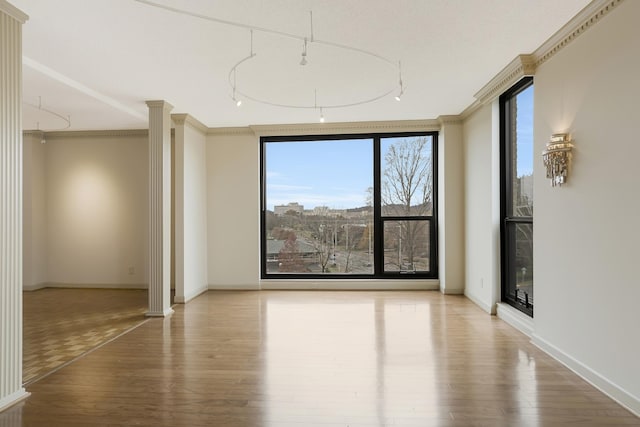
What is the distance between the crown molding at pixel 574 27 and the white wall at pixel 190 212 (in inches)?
183

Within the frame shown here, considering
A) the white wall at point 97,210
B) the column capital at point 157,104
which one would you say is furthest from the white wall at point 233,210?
the column capital at point 157,104

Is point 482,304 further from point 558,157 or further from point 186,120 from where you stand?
point 186,120

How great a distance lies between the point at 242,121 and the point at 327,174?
5.73 feet

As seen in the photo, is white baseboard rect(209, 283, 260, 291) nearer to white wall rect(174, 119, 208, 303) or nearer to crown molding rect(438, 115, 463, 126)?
white wall rect(174, 119, 208, 303)

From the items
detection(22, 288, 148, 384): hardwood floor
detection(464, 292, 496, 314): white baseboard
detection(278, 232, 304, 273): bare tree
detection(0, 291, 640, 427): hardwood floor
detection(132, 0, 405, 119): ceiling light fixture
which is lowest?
detection(0, 291, 640, 427): hardwood floor

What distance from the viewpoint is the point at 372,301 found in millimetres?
5773

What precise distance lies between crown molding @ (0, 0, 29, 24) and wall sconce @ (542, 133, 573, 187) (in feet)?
13.9

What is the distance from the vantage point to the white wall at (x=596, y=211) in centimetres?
254

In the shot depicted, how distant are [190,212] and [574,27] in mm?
5213

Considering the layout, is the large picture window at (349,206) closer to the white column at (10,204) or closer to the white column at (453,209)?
the white column at (453,209)

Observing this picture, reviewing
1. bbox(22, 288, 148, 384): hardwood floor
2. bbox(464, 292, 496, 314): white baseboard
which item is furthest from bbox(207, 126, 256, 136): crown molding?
bbox(464, 292, 496, 314): white baseboard

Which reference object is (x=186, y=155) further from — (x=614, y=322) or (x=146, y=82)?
(x=614, y=322)

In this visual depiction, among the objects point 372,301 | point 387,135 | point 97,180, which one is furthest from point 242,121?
point 372,301

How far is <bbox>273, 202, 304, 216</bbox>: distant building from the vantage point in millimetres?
6977
